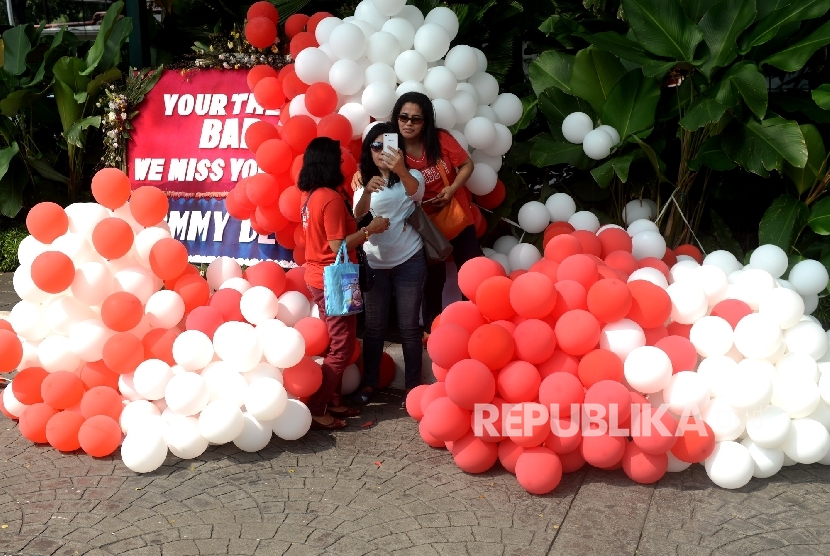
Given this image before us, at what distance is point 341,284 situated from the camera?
187 inches

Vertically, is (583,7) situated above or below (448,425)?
above

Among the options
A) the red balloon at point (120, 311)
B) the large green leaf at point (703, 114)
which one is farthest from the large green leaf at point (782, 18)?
the red balloon at point (120, 311)

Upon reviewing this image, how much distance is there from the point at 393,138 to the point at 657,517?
234 centimetres

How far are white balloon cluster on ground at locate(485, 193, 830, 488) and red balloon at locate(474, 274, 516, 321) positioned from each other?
1.62 ft

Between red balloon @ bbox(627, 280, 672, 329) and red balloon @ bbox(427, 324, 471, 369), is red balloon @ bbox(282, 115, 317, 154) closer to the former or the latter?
red balloon @ bbox(427, 324, 471, 369)

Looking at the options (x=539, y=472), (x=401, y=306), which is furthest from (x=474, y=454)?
(x=401, y=306)

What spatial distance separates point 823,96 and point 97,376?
4373 mm

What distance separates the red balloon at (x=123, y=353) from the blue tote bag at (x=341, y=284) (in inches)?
39.3

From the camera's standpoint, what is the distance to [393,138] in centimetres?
484

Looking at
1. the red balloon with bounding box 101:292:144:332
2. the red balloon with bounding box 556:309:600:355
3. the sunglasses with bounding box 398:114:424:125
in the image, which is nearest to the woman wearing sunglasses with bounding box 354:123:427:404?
the sunglasses with bounding box 398:114:424:125

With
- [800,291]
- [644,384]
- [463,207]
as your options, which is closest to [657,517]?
[644,384]

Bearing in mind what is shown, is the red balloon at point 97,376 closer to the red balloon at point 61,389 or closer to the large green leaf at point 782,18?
the red balloon at point 61,389

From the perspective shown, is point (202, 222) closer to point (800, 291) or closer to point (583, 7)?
point (583, 7)

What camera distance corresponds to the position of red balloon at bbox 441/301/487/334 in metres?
4.39
